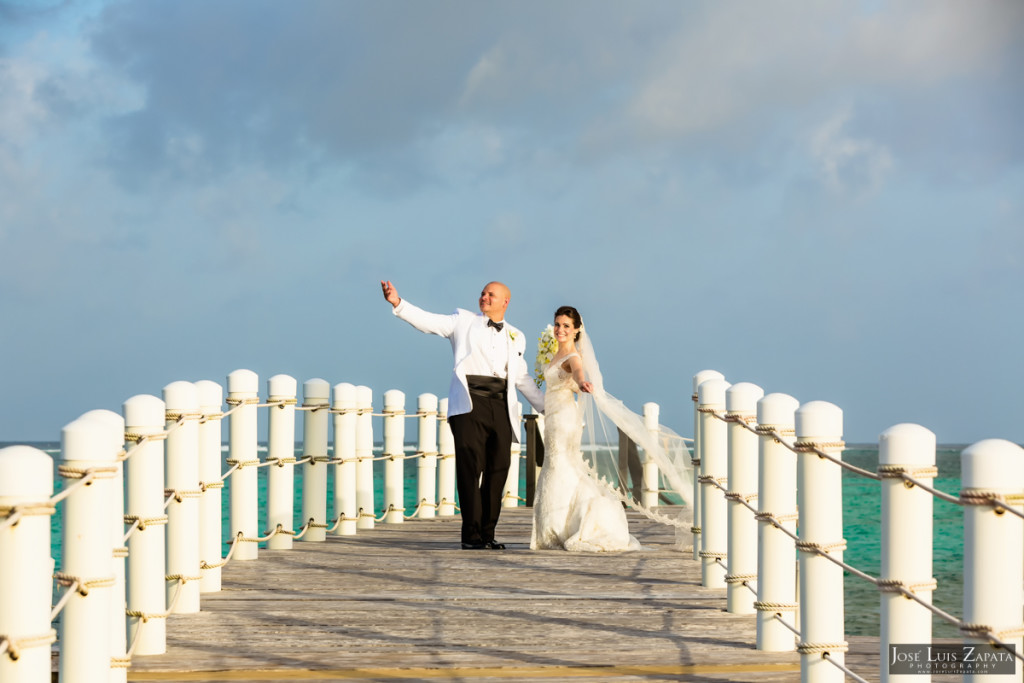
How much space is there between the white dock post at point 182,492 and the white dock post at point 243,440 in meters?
1.81

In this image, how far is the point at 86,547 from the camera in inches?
172

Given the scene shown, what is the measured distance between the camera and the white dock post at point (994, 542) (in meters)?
3.55

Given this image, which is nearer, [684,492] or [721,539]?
[721,539]

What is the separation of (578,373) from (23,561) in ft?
21.2

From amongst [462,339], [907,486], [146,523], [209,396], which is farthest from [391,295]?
[907,486]

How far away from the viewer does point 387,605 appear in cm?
723

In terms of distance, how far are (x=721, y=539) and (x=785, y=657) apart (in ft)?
5.90

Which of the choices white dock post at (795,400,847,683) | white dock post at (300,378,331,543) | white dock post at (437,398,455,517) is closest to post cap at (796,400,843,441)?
white dock post at (795,400,847,683)

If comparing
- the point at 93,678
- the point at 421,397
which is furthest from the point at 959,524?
the point at 93,678

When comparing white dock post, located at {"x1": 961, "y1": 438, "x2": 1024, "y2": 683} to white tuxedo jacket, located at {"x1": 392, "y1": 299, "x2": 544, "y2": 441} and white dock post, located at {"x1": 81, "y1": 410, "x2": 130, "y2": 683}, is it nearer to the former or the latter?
white dock post, located at {"x1": 81, "y1": 410, "x2": 130, "y2": 683}

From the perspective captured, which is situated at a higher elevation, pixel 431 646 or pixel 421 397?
pixel 421 397

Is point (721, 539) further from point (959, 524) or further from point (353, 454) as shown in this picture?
point (959, 524)

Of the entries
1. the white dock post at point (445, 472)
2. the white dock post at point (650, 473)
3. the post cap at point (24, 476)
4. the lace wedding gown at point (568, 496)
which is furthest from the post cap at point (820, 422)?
the white dock post at point (445, 472)

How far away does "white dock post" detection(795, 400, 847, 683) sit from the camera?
16.6ft
